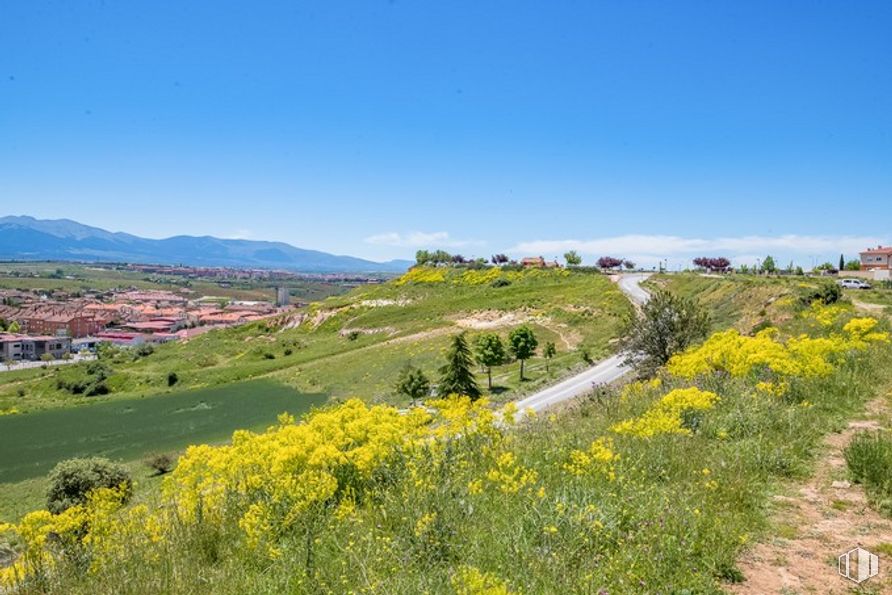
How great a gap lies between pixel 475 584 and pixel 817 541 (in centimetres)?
425

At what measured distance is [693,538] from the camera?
5.70m

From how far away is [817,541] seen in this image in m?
6.09

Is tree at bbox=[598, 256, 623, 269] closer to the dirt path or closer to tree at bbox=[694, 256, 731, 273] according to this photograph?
tree at bbox=[694, 256, 731, 273]

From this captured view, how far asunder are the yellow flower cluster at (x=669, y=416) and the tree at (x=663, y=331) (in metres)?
13.9

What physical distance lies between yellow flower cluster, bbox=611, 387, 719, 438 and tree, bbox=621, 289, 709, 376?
13911 mm

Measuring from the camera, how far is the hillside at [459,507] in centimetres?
548

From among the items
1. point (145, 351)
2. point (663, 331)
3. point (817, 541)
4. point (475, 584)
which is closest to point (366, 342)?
point (145, 351)

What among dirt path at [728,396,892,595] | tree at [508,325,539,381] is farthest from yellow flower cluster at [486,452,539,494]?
tree at [508,325,539,381]

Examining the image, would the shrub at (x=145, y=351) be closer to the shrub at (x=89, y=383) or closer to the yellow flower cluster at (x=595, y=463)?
the shrub at (x=89, y=383)

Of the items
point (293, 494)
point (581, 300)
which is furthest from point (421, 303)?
point (293, 494)

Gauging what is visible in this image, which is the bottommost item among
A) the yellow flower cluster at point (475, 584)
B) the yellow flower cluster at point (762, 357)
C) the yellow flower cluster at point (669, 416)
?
the yellow flower cluster at point (475, 584)

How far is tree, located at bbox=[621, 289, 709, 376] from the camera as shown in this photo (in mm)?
24438

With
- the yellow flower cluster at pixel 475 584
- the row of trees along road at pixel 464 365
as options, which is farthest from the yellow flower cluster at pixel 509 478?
the row of trees along road at pixel 464 365

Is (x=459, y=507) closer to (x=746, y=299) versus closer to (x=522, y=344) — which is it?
(x=522, y=344)
